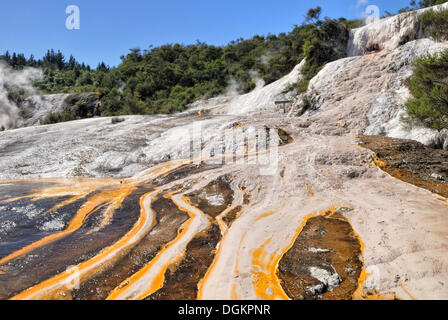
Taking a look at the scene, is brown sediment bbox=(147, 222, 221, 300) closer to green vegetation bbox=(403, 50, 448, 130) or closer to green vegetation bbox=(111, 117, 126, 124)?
green vegetation bbox=(403, 50, 448, 130)

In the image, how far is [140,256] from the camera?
12.9ft

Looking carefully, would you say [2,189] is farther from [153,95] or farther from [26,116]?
[153,95]

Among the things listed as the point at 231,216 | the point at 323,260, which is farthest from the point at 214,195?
the point at 323,260

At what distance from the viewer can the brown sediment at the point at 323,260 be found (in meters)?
3.01

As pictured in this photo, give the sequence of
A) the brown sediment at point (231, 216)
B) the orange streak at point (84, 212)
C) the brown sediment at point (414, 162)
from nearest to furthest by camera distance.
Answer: the orange streak at point (84, 212) < the brown sediment at point (231, 216) < the brown sediment at point (414, 162)

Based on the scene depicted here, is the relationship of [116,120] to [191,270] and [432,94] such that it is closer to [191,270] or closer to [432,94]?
[191,270]

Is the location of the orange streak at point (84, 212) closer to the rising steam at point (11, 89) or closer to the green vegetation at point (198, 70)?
the green vegetation at point (198, 70)

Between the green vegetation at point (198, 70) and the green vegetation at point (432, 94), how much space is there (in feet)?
30.6

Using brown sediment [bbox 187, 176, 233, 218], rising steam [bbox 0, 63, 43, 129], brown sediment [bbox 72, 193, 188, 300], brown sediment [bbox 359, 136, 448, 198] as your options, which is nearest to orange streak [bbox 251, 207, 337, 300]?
brown sediment [bbox 72, 193, 188, 300]

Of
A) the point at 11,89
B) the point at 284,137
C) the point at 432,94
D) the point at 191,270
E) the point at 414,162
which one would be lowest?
the point at 191,270

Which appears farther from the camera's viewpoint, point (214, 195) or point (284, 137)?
point (284, 137)

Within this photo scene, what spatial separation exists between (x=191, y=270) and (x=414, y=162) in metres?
6.65

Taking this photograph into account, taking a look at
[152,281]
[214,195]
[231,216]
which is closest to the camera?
[152,281]

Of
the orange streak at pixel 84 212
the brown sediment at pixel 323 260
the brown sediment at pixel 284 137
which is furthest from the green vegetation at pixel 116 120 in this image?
the brown sediment at pixel 323 260
